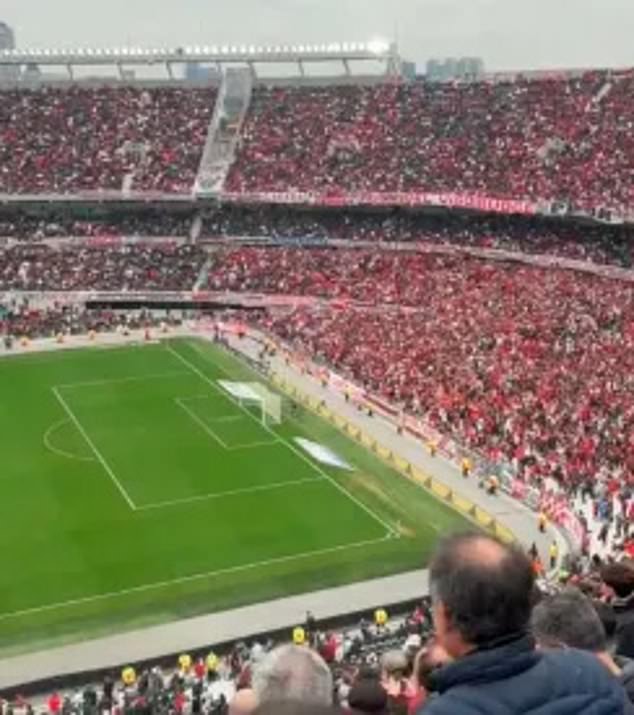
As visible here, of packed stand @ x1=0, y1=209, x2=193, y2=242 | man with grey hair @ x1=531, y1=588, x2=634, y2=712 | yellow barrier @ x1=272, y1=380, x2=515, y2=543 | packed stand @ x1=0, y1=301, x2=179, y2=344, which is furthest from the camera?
packed stand @ x1=0, y1=209, x2=193, y2=242

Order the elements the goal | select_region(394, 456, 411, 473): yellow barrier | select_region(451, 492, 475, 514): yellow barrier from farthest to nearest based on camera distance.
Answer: the goal, select_region(394, 456, 411, 473): yellow barrier, select_region(451, 492, 475, 514): yellow barrier

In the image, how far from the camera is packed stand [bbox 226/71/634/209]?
62.2 metres

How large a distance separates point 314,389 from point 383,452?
30.5ft

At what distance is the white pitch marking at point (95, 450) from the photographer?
33406mm

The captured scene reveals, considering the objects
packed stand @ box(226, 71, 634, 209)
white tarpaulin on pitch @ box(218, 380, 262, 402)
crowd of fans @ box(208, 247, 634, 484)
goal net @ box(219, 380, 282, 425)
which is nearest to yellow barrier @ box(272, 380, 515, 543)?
Result: goal net @ box(219, 380, 282, 425)

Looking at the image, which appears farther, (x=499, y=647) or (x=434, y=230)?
(x=434, y=230)

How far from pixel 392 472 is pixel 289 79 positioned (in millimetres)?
51799

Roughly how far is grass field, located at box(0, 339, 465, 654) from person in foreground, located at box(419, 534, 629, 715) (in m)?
22.2

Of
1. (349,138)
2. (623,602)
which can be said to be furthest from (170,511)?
(349,138)

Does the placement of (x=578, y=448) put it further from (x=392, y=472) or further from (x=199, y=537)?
(x=199, y=537)

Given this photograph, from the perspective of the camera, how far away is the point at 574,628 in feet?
16.5

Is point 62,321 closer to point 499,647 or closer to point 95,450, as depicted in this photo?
point 95,450

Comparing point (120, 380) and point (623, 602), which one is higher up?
point (623, 602)

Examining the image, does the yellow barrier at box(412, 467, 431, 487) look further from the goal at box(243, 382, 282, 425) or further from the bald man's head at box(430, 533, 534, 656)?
the bald man's head at box(430, 533, 534, 656)
